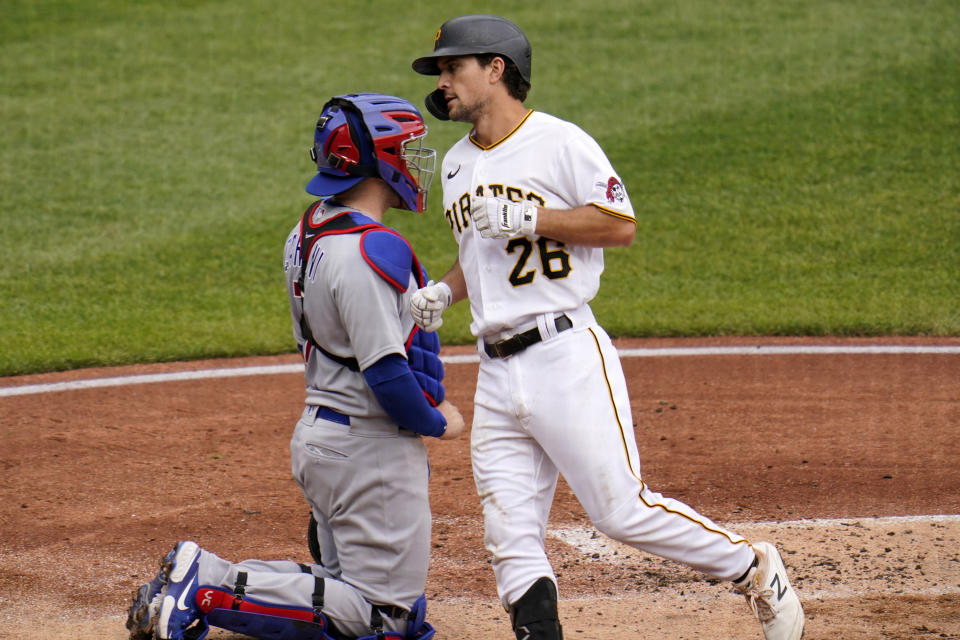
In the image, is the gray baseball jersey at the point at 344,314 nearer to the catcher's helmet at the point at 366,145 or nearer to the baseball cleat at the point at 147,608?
the catcher's helmet at the point at 366,145

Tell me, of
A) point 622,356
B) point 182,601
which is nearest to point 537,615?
point 182,601

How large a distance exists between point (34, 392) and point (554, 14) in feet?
38.1

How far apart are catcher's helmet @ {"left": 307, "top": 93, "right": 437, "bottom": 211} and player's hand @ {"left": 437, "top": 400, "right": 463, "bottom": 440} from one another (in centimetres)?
74

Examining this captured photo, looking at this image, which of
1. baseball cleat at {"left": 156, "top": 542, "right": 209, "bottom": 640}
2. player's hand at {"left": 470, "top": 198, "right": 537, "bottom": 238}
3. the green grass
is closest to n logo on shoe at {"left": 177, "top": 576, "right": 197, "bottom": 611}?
baseball cleat at {"left": 156, "top": 542, "right": 209, "bottom": 640}

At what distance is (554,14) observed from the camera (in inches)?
674

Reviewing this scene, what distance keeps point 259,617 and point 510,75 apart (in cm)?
204

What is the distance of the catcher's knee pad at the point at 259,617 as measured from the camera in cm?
384

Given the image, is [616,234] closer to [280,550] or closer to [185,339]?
[280,550]

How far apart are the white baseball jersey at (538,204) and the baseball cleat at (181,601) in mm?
1244

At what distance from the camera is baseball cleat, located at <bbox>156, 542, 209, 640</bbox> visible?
149 inches

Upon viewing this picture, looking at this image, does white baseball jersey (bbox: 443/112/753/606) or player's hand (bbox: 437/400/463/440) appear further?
player's hand (bbox: 437/400/463/440)

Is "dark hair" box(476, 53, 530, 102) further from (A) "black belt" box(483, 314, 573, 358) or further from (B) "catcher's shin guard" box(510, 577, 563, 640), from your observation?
(B) "catcher's shin guard" box(510, 577, 563, 640)

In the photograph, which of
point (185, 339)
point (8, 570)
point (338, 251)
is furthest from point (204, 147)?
point (338, 251)

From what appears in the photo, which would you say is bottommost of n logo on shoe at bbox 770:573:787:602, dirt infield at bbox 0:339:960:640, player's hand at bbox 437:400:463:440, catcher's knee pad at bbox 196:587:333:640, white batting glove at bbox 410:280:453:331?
dirt infield at bbox 0:339:960:640
